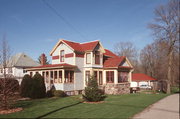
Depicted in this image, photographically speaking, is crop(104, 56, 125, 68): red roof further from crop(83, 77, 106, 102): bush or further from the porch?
crop(83, 77, 106, 102): bush

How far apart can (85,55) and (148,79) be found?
23.4m

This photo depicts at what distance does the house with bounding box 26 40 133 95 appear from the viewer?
20.5 m

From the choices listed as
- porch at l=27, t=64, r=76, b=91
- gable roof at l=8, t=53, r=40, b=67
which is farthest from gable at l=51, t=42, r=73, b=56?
gable roof at l=8, t=53, r=40, b=67

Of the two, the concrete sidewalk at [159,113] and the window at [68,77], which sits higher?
the window at [68,77]

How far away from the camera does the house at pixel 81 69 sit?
20547 millimetres

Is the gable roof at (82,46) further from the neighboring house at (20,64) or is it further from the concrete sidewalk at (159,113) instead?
the neighboring house at (20,64)

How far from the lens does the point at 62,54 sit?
74.3 feet

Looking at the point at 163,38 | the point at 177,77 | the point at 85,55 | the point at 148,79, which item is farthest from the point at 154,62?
the point at 85,55

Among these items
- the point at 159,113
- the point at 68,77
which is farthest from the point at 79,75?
the point at 159,113

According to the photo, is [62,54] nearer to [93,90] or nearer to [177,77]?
[93,90]

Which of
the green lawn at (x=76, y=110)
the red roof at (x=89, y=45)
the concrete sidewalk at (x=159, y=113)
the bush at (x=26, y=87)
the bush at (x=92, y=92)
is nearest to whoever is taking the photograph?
the green lawn at (x=76, y=110)

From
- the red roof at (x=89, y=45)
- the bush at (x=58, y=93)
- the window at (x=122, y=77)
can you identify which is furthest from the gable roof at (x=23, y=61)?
the window at (x=122, y=77)

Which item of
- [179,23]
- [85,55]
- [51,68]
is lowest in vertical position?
[51,68]

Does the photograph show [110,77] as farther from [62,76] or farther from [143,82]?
[143,82]
